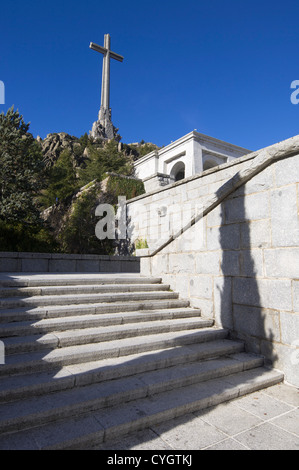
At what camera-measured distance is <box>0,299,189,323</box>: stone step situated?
3959 mm

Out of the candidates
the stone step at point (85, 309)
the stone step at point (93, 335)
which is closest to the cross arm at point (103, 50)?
the stone step at point (85, 309)

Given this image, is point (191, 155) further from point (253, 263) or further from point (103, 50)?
point (103, 50)

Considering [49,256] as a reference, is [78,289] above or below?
below

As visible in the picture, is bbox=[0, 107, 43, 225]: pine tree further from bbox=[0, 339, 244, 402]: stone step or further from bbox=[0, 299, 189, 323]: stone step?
bbox=[0, 339, 244, 402]: stone step

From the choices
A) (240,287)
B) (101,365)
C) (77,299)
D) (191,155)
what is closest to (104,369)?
(101,365)

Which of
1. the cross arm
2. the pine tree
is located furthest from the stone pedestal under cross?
the pine tree

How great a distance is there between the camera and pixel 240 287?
4543 millimetres

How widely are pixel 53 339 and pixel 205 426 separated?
2.07m

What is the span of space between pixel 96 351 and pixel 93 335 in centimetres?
36

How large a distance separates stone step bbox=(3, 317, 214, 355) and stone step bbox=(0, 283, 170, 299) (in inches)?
46.8

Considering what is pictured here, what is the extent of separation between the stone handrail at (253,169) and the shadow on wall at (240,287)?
147 mm
